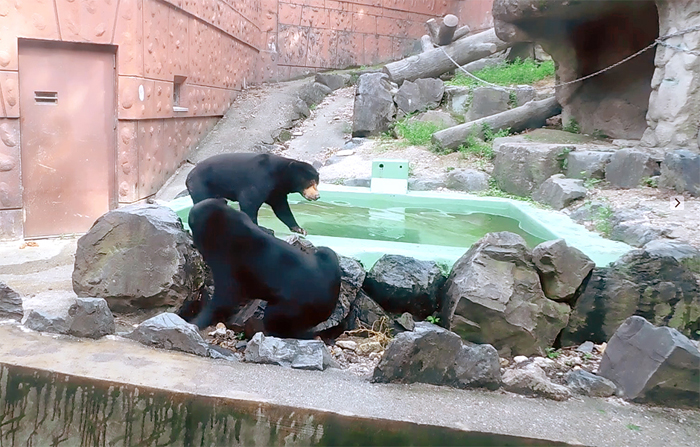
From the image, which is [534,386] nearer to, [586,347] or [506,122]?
[586,347]

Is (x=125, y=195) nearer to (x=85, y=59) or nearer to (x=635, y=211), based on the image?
(x=85, y=59)

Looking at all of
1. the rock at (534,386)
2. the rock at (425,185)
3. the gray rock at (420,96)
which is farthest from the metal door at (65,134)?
the gray rock at (420,96)

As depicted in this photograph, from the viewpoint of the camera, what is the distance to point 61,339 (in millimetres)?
2828

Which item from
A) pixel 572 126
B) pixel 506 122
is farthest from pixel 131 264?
pixel 572 126

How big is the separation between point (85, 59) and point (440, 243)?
4120 millimetres

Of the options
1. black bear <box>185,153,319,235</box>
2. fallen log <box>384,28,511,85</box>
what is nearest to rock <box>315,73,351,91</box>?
fallen log <box>384,28,511,85</box>

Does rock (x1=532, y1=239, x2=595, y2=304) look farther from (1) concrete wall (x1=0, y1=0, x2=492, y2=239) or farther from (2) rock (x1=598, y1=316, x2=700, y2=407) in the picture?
(1) concrete wall (x1=0, y1=0, x2=492, y2=239)

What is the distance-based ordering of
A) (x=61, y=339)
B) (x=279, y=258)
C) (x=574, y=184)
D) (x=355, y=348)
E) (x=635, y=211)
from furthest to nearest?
(x=574, y=184), (x=635, y=211), (x=355, y=348), (x=279, y=258), (x=61, y=339)

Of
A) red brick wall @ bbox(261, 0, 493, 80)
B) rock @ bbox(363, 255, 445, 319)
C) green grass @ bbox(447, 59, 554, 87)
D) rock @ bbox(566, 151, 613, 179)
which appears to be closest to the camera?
rock @ bbox(363, 255, 445, 319)

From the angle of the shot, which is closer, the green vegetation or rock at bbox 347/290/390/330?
rock at bbox 347/290/390/330

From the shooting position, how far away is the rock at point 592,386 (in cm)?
253

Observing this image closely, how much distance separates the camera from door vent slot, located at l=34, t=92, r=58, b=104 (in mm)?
5984

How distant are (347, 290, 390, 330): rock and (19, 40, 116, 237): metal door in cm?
385

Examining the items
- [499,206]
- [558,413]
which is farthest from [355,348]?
[499,206]
